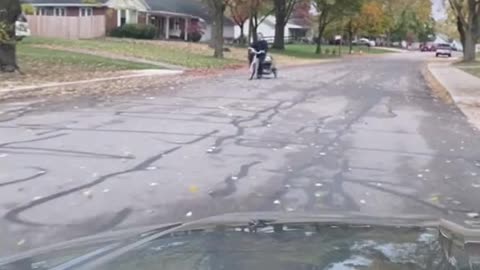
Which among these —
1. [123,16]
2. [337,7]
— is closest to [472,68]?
[337,7]

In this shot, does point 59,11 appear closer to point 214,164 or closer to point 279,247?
point 214,164

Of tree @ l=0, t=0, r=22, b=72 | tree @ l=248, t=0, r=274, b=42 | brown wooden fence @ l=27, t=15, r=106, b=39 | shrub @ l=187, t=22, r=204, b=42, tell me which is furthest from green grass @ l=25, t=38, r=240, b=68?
shrub @ l=187, t=22, r=204, b=42

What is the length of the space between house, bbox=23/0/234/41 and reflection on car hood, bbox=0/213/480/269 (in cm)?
3822

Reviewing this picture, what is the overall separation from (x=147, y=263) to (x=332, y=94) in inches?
785

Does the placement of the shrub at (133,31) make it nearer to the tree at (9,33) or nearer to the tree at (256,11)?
the tree at (256,11)

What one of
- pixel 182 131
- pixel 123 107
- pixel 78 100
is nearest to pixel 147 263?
pixel 182 131

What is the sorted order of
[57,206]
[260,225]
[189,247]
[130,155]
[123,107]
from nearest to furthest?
[189,247] → [260,225] → [57,206] → [130,155] → [123,107]

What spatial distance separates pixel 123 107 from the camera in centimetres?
1639

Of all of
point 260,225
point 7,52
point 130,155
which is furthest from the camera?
point 7,52

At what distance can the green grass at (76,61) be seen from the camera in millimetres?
28984

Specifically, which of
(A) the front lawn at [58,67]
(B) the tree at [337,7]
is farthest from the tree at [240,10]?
(A) the front lawn at [58,67]

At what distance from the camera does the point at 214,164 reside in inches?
372

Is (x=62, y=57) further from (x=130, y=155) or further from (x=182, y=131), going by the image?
(x=130, y=155)

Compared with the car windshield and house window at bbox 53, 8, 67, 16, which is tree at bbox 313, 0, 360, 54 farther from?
the car windshield
